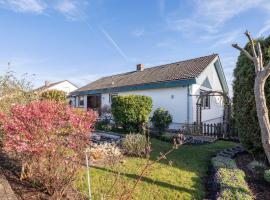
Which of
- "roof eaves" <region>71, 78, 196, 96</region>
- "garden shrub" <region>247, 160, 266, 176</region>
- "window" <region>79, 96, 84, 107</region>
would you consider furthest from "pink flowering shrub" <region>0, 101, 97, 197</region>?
"window" <region>79, 96, 84, 107</region>

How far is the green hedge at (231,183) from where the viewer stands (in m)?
4.60

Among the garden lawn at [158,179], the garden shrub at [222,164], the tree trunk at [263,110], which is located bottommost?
the garden lawn at [158,179]

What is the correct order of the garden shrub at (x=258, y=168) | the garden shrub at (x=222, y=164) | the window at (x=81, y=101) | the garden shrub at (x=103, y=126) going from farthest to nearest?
the window at (x=81, y=101) < the garden shrub at (x=103, y=126) < the garden shrub at (x=222, y=164) < the garden shrub at (x=258, y=168)

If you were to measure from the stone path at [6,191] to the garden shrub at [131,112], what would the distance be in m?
8.98

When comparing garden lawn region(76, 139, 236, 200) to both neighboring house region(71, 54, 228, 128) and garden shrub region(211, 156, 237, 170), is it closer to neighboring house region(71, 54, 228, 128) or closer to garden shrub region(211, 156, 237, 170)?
garden shrub region(211, 156, 237, 170)

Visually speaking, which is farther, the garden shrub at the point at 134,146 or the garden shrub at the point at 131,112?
the garden shrub at the point at 131,112

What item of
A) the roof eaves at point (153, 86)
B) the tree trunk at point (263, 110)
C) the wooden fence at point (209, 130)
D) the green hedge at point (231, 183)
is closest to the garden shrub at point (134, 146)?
the green hedge at point (231, 183)

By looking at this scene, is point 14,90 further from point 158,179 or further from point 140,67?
point 140,67

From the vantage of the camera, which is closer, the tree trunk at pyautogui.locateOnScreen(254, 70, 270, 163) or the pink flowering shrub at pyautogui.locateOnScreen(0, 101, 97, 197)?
the pink flowering shrub at pyautogui.locateOnScreen(0, 101, 97, 197)

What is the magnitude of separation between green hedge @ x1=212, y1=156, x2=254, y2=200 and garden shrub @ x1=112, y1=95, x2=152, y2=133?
23.5 ft

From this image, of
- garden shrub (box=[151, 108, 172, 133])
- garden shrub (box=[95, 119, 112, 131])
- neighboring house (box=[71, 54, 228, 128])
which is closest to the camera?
garden shrub (box=[151, 108, 172, 133])

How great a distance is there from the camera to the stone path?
399cm

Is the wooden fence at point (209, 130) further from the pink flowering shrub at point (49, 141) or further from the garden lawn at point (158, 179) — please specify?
the pink flowering shrub at point (49, 141)

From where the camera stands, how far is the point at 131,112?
13414 mm
